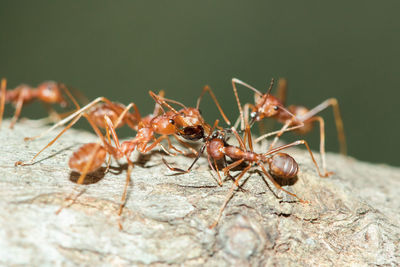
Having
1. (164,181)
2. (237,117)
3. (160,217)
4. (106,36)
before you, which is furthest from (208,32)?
(160,217)

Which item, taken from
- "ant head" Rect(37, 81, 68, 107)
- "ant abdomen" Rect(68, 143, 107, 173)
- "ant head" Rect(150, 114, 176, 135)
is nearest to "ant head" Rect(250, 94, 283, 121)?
"ant head" Rect(150, 114, 176, 135)

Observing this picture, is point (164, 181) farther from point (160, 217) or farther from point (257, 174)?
point (257, 174)

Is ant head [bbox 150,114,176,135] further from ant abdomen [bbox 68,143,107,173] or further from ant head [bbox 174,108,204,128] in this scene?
ant abdomen [bbox 68,143,107,173]

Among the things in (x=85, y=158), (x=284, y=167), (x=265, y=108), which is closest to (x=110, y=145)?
(x=85, y=158)

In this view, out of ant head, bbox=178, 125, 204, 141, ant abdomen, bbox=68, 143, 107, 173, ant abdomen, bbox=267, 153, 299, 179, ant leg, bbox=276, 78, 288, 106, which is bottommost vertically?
ant abdomen, bbox=68, 143, 107, 173

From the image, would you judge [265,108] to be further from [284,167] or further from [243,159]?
[284,167]

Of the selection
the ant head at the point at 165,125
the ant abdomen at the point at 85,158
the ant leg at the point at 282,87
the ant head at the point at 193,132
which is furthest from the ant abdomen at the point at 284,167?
the ant leg at the point at 282,87
